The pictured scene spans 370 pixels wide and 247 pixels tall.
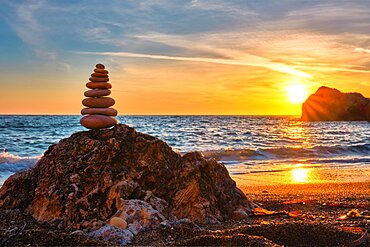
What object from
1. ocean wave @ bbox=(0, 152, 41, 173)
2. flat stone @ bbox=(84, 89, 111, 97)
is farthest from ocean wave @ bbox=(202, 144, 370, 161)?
flat stone @ bbox=(84, 89, 111, 97)

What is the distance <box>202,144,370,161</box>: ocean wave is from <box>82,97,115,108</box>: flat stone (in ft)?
47.2

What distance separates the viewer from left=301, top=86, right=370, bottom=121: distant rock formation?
111938 millimetres

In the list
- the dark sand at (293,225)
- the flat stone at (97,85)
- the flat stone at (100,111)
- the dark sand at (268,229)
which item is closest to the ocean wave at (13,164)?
the dark sand at (293,225)

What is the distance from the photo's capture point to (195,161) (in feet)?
23.1

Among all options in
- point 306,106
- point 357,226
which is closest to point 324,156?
→ point 357,226

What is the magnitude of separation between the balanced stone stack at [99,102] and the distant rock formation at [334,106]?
113698 millimetres

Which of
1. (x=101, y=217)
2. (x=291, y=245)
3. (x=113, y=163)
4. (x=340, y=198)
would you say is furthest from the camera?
(x=340, y=198)

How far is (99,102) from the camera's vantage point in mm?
7246

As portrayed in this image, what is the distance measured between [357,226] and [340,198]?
328cm

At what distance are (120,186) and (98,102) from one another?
5.85 ft

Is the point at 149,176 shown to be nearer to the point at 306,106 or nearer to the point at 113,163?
the point at 113,163

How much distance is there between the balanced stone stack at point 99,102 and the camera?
7.14 meters

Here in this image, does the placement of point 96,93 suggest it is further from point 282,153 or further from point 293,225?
point 282,153

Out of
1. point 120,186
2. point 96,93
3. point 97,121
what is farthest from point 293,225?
point 96,93
